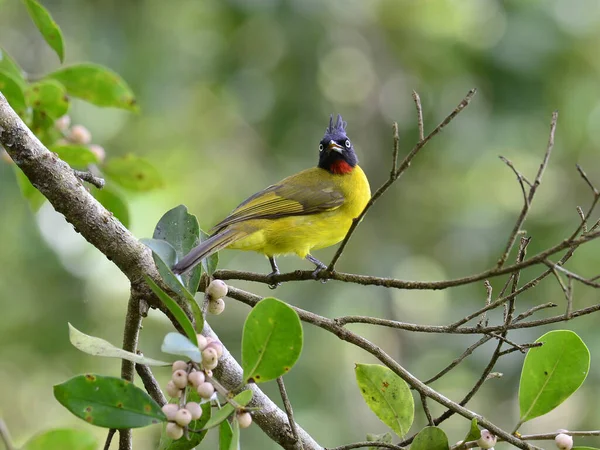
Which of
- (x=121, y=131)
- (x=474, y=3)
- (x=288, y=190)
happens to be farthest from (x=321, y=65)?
(x=288, y=190)

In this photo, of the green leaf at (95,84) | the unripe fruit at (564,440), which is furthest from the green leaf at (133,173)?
the unripe fruit at (564,440)

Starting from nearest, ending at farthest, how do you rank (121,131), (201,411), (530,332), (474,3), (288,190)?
(201,411) → (288,190) → (530,332) → (474,3) → (121,131)

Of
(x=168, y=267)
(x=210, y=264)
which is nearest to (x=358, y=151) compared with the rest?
(x=210, y=264)

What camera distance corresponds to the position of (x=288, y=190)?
12.6 feet

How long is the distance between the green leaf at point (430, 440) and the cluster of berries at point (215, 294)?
0.58 metres

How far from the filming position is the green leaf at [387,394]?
1.99 metres

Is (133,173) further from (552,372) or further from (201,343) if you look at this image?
(552,372)

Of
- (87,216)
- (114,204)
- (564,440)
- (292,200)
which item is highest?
(292,200)

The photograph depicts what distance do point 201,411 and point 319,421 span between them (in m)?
5.07

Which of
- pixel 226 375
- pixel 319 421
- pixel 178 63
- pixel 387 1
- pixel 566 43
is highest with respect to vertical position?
pixel 387 1

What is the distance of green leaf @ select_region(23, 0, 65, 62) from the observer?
8.16ft

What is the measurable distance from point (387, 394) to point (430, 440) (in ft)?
0.72

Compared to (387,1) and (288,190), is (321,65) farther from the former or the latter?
(288,190)

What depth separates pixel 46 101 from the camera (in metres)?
2.65
